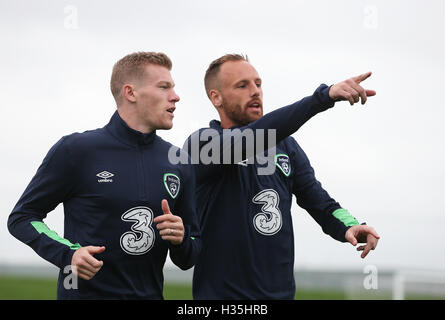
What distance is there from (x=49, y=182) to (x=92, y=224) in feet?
1.49

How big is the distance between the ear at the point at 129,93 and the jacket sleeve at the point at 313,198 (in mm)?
1871

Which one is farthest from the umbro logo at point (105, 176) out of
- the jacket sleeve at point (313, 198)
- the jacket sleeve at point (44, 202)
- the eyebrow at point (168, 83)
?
the jacket sleeve at point (313, 198)

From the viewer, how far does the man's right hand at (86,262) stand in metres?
4.87

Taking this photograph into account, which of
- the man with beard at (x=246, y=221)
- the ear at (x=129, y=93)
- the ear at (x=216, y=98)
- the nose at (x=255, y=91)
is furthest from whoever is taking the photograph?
the ear at (x=216, y=98)

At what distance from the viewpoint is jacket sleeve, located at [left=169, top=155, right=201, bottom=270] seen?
5.52 m

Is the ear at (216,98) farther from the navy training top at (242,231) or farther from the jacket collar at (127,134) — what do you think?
the jacket collar at (127,134)

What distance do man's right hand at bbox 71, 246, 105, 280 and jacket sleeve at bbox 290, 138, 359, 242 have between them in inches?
101

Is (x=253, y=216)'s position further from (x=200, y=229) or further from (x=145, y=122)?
(x=145, y=122)

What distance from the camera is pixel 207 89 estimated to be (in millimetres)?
7250

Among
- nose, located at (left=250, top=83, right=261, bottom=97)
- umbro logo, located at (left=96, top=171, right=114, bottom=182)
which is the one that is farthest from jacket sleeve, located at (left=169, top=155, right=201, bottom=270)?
nose, located at (left=250, top=83, right=261, bottom=97)

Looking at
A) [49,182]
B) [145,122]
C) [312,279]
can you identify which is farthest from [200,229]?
[312,279]

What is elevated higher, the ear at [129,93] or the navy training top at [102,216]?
the ear at [129,93]
